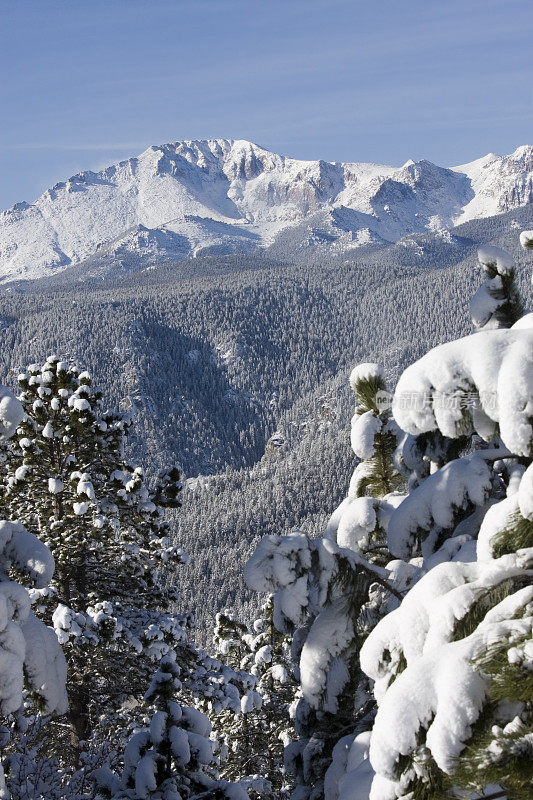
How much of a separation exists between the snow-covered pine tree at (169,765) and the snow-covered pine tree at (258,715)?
24.0ft

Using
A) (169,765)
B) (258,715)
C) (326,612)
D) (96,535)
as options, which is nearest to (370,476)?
(326,612)

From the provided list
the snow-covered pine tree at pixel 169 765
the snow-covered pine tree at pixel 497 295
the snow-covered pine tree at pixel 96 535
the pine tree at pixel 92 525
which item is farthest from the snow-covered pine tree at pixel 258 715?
the snow-covered pine tree at pixel 497 295

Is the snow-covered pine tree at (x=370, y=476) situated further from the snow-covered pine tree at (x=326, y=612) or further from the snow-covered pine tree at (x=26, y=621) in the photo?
the snow-covered pine tree at (x=26, y=621)

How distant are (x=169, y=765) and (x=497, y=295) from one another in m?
4.59

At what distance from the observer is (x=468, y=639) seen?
1979 mm

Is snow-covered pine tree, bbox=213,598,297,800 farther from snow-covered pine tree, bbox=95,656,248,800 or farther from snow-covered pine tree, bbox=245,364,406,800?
snow-covered pine tree, bbox=245,364,406,800

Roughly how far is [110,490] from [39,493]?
1.12 meters

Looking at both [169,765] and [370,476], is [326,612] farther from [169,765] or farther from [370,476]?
[169,765]

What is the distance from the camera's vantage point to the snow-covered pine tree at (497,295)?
14.4ft

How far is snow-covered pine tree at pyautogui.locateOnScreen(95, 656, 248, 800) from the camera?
537 cm

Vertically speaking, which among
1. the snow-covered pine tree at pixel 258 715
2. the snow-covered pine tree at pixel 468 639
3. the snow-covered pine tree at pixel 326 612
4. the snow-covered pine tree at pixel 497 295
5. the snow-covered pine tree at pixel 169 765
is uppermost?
the snow-covered pine tree at pixel 497 295

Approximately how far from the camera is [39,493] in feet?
34.4

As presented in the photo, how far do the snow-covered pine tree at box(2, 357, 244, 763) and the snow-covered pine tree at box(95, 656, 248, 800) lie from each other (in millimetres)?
3670

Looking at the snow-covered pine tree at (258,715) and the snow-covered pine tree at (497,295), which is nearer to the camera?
the snow-covered pine tree at (497,295)
